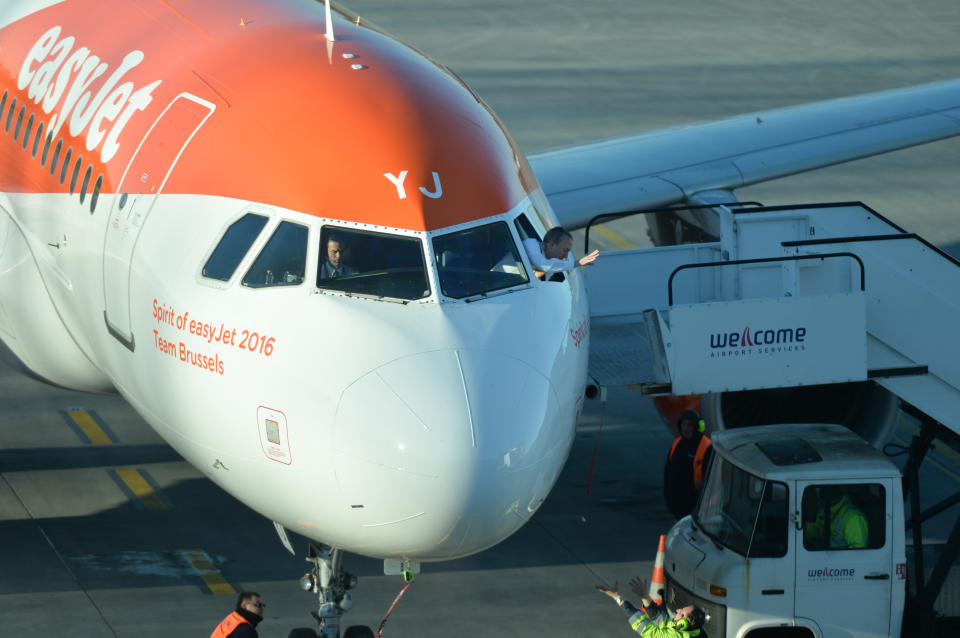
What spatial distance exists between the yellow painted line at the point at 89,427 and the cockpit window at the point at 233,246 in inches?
328

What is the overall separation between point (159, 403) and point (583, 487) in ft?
23.5

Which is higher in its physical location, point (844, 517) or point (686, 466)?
point (844, 517)

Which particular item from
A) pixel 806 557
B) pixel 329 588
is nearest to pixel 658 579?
pixel 806 557

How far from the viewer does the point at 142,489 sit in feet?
55.0

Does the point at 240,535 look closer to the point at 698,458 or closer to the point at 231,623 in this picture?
the point at 231,623

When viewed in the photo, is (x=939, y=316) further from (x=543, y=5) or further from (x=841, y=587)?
(x=543, y=5)

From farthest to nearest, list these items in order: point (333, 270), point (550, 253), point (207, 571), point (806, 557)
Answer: point (207, 571) → point (806, 557) → point (550, 253) → point (333, 270)

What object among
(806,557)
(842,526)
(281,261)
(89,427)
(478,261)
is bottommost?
(89,427)

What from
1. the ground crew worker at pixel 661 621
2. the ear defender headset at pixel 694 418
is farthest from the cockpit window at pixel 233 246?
the ear defender headset at pixel 694 418

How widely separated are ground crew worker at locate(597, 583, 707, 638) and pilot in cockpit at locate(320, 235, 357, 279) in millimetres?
3744

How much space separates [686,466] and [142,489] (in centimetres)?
598

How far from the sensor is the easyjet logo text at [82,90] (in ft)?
40.6

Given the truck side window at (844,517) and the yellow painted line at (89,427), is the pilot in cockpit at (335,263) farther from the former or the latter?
the yellow painted line at (89,427)

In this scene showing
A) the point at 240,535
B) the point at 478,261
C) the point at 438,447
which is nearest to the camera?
the point at 438,447
